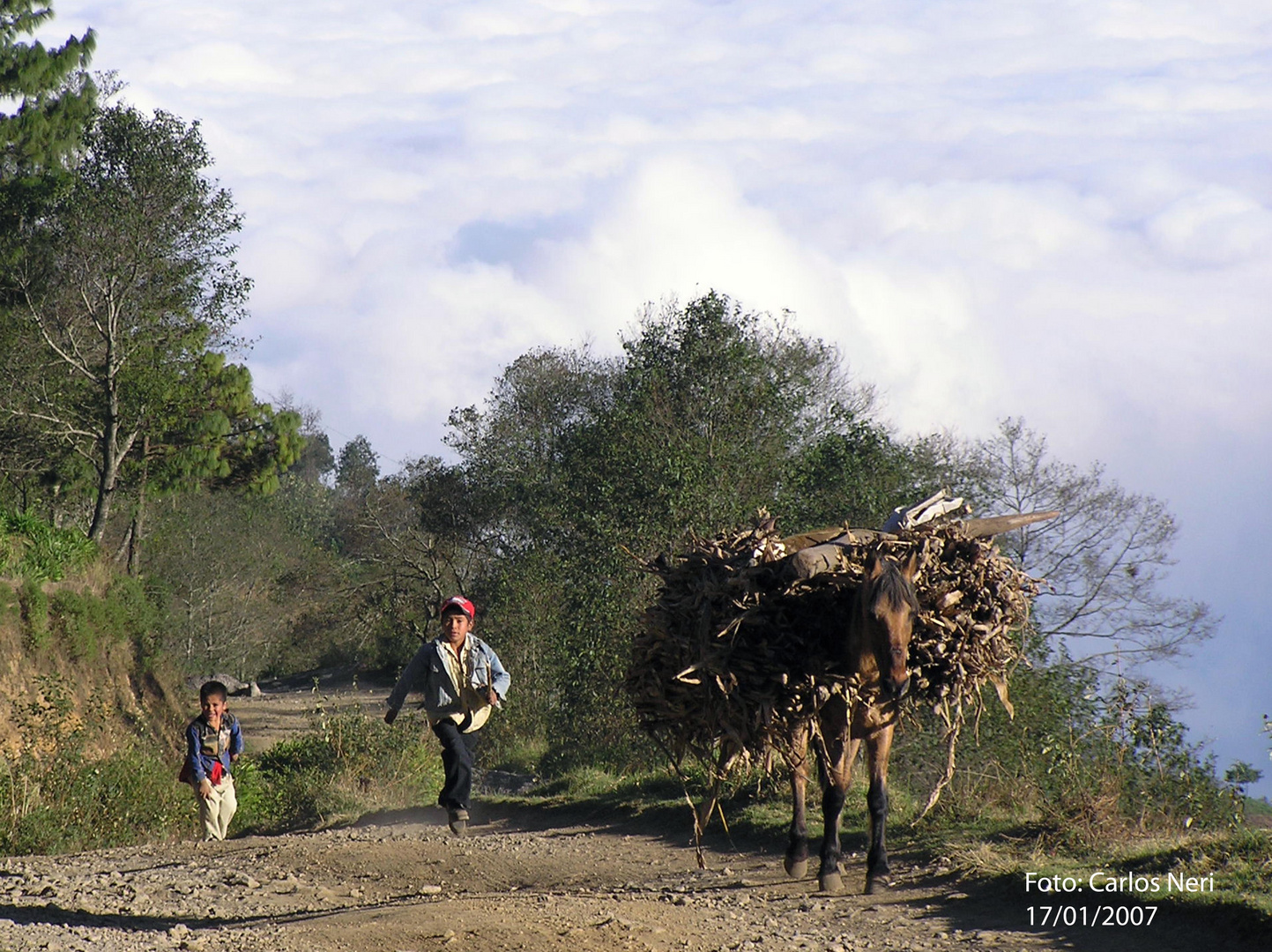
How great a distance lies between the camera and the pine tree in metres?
27.3

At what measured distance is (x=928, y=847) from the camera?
→ 9625 mm

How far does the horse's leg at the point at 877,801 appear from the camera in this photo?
28.0 feet

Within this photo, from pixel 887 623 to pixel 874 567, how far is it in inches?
18.9

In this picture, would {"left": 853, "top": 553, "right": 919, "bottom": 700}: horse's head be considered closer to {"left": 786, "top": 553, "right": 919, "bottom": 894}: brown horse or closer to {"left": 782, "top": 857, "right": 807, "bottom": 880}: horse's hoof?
{"left": 786, "top": 553, "right": 919, "bottom": 894}: brown horse

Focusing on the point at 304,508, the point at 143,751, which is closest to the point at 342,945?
the point at 143,751

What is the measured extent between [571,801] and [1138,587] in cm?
2184

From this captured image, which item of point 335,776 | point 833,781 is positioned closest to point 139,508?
point 335,776

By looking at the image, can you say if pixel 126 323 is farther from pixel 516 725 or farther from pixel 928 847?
pixel 928 847

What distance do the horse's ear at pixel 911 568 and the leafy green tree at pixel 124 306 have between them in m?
23.0

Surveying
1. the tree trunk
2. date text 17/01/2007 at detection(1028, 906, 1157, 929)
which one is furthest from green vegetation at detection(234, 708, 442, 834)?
the tree trunk

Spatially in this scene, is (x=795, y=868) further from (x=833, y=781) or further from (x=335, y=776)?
(x=335, y=776)

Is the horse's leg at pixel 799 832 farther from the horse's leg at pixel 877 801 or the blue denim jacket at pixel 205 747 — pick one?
the blue denim jacket at pixel 205 747

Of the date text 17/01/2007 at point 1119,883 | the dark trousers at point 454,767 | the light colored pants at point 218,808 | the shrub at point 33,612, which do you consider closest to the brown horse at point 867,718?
the date text 17/01/2007 at point 1119,883

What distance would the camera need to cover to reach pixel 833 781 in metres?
8.69
